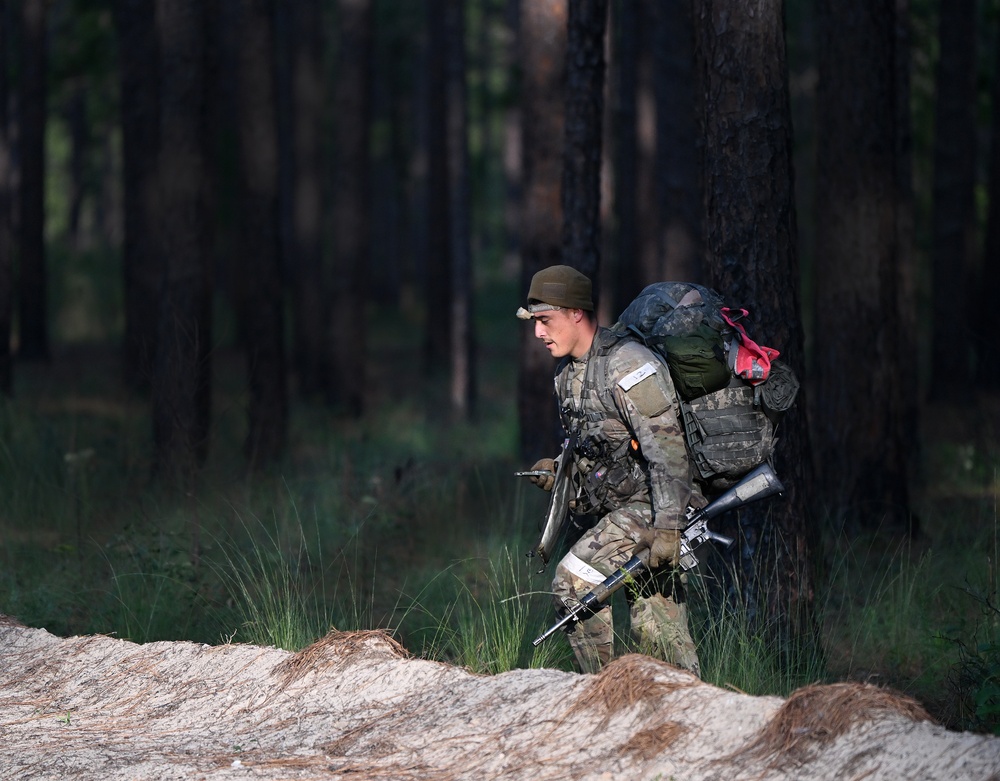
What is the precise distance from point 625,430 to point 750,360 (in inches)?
22.4

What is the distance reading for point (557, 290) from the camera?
16.6 feet

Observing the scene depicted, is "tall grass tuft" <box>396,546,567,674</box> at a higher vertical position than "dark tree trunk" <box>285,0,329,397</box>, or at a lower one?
lower

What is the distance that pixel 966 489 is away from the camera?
10.4m

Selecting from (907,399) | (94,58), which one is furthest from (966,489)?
(94,58)

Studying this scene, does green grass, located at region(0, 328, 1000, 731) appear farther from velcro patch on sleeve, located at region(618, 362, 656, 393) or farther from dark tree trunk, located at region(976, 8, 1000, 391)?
dark tree trunk, located at region(976, 8, 1000, 391)

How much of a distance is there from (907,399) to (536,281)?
650 centimetres

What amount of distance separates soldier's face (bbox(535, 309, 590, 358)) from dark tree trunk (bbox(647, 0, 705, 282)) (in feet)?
28.9

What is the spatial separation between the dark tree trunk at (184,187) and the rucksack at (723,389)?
5.69m

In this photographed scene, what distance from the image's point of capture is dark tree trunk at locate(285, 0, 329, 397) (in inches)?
727

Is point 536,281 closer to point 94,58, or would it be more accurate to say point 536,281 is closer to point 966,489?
point 966,489

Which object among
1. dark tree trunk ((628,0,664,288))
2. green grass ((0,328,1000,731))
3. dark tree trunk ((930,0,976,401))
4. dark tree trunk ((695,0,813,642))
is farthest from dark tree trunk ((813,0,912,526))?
dark tree trunk ((628,0,664,288))

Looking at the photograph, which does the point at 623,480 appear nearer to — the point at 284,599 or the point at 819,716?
the point at 819,716

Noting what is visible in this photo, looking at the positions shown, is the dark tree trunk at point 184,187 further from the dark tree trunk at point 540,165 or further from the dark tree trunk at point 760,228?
the dark tree trunk at point 760,228

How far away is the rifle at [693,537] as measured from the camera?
4977mm
